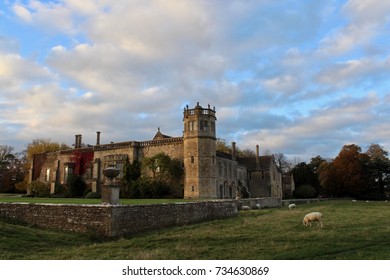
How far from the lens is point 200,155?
128 feet

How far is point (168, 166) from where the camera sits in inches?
1592

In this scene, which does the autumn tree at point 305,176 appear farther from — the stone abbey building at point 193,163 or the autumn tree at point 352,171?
the stone abbey building at point 193,163

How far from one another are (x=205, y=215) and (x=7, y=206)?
10369 millimetres

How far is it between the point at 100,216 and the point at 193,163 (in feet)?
81.9

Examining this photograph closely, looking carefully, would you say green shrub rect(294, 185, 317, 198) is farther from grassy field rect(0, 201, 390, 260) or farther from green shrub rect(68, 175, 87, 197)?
grassy field rect(0, 201, 390, 260)

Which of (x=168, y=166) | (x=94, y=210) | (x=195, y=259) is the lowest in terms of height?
(x=195, y=259)

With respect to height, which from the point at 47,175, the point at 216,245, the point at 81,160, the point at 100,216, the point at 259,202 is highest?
the point at 81,160

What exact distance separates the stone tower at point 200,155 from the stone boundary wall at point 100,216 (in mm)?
19487

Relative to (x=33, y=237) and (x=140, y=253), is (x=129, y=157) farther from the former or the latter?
(x=140, y=253)

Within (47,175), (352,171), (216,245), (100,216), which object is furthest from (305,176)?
(216,245)

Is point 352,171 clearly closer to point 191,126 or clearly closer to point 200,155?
point 200,155

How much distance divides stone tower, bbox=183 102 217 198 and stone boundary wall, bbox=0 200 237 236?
19487mm

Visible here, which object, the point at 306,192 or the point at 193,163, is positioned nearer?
the point at 193,163
